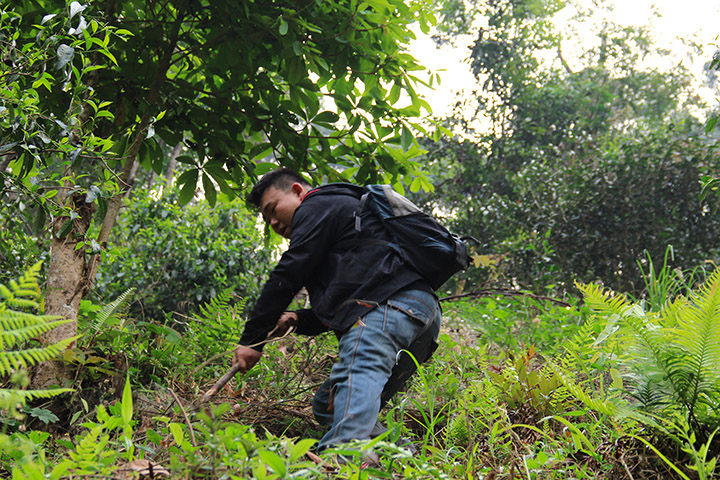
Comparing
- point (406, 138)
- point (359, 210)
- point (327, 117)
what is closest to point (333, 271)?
point (359, 210)

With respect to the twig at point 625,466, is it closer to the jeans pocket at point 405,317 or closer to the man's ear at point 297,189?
the jeans pocket at point 405,317

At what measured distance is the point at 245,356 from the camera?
2645 millimetres

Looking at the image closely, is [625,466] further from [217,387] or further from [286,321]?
[286,321]

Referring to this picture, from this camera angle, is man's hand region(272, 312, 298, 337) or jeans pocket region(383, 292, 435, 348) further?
man's hand region(272, 312, 298, 337)

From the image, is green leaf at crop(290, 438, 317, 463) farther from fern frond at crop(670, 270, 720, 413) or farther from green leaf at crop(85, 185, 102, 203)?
green leaf at crop(85, 185, 102, 203)

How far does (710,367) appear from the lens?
1.75 m

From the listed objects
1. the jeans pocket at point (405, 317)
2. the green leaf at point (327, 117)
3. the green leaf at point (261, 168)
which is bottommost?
the jeans pocket at point (405, 317)

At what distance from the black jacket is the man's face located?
0.28m

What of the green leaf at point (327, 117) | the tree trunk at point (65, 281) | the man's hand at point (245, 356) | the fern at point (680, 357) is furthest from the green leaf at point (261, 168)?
the fern at point (680, 357)

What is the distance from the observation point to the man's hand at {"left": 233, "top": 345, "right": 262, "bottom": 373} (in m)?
2.63

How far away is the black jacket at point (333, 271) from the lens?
8.70 ft

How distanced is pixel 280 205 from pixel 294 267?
→ 58cm

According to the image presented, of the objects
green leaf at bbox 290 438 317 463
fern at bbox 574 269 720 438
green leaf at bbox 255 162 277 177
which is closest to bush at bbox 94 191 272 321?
green leaf at bbox 255 162 277 177

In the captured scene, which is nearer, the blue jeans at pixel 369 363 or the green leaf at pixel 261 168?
the blue jeans at pixel 369 363
